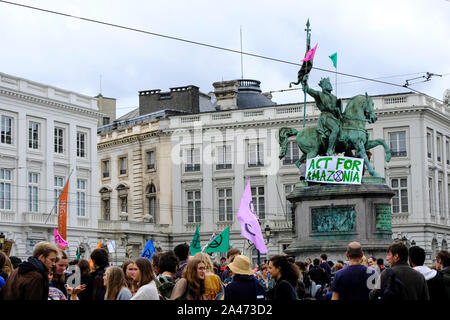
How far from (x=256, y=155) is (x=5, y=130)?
697 inches

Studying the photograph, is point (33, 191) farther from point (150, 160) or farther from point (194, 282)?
point (194, 282)

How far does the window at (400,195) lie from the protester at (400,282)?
50.9m

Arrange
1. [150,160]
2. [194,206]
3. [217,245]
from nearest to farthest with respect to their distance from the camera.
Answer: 1. [217,245]
2. [194,206]
3. [150,160]

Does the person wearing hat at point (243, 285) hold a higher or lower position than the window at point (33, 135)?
lower

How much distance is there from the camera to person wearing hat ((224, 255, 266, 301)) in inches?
416

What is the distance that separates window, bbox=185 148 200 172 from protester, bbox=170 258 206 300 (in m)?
54.4

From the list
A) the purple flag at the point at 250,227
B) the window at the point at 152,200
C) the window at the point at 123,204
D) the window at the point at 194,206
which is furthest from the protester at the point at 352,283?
the window at the point at 123,204

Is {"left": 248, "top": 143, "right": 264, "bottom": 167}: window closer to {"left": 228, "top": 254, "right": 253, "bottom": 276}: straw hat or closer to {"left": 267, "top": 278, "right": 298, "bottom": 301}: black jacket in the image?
{"left": 228, "top": 254, "right": 253, "bottom": 276}: straw hat

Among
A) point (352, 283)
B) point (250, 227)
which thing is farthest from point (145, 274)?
point (250, 227)

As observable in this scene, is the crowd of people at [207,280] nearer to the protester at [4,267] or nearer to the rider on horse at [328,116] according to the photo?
the protester at [4,267]

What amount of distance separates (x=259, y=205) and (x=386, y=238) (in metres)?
36.5

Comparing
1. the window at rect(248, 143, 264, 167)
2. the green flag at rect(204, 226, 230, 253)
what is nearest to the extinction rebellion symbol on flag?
the green flag at rect(204, 226, 230, 253)

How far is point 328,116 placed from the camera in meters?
28.5

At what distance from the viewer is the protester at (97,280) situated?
1195 centimetres
